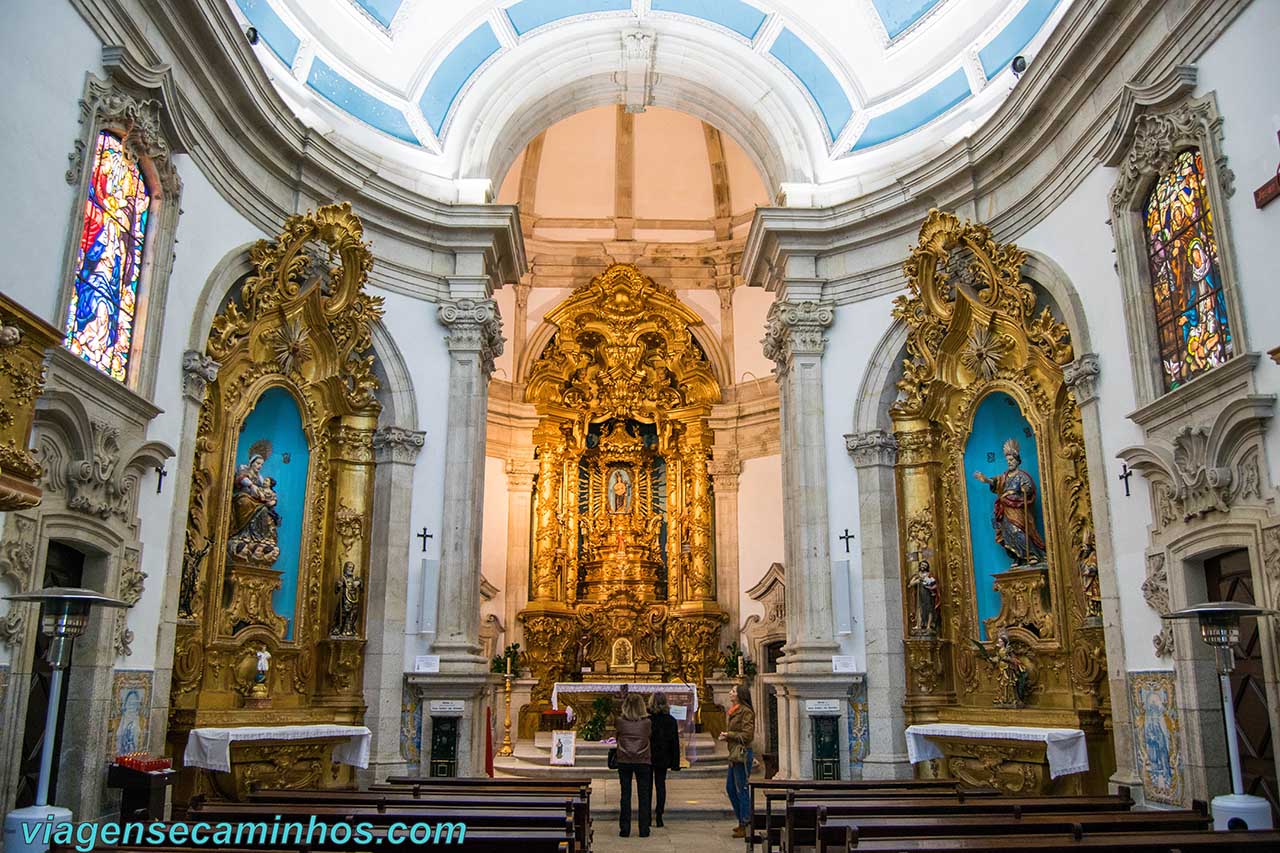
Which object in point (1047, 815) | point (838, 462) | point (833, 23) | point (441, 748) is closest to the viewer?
point (1047, 815)

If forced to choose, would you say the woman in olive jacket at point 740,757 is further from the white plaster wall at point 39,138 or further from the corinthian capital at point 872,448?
the white plaster wall at point 39,138

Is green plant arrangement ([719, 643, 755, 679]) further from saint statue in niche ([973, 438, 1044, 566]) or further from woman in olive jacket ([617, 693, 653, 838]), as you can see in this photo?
woman in olive jacket ([617, 693, 653, 838])

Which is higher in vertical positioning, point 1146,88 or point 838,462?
point 1146,88

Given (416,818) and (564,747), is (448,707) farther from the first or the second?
(416,818)

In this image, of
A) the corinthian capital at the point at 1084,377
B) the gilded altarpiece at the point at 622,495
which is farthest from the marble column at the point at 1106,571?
the gilded altarpiece at the point at 622,495

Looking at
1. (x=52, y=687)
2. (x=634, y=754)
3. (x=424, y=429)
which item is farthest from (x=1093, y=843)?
(x=424, y=429)

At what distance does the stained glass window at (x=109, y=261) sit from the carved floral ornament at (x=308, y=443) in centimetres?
115

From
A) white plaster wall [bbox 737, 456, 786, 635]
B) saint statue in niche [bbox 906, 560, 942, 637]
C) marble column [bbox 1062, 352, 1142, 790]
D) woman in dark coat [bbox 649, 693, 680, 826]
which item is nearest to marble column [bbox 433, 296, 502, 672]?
woman in dark coat [bbox 649, 693, 680, 826]

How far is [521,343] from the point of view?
23500mm

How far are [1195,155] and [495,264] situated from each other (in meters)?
10.1

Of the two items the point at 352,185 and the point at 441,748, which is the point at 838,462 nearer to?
the point at 441,748

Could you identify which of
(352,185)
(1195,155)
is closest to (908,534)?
(1195,155)

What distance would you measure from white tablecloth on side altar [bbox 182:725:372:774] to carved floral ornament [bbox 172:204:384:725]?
38cm

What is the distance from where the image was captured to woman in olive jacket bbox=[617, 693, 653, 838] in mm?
11992
